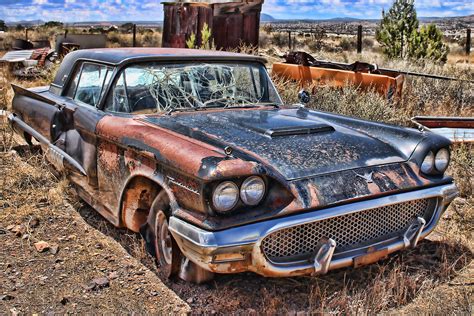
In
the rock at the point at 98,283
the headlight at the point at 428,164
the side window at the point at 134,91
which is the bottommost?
the rock at the point at 98,283

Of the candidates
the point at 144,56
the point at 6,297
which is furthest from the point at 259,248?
the point at 144,56

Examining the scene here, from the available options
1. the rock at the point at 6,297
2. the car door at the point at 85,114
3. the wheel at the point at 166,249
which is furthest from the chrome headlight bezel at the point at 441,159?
the rock at the point at 6,297

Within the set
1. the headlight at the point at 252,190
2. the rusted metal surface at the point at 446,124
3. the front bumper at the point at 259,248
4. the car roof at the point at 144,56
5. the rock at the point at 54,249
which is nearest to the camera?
the front bumper at the point at 259,248

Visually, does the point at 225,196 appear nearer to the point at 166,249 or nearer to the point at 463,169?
the point at 166,249

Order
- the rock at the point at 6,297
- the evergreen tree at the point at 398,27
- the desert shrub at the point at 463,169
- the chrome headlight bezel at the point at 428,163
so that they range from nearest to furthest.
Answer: the rock at the point at 6,297 < the chrome headlight bezel at the point at 428,163 < the desert shrub at the point at 463,169 < the evergreen tree at the point at 398,27

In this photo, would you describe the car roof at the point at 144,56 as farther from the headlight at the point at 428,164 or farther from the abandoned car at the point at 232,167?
the headlight at the point at 428,164

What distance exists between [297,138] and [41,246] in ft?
6.56

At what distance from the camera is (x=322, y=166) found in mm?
3309

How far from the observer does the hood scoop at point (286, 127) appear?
12.1ft

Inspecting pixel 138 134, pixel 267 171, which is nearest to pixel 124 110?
pixel 138 134

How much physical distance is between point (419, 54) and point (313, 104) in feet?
31.3

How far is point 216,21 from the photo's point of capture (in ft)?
44.4

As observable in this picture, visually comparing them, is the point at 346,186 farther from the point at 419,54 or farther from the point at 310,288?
the point at 419,54

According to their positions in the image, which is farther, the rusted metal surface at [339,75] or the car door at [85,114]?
the rusted metal surface at [339,75]
